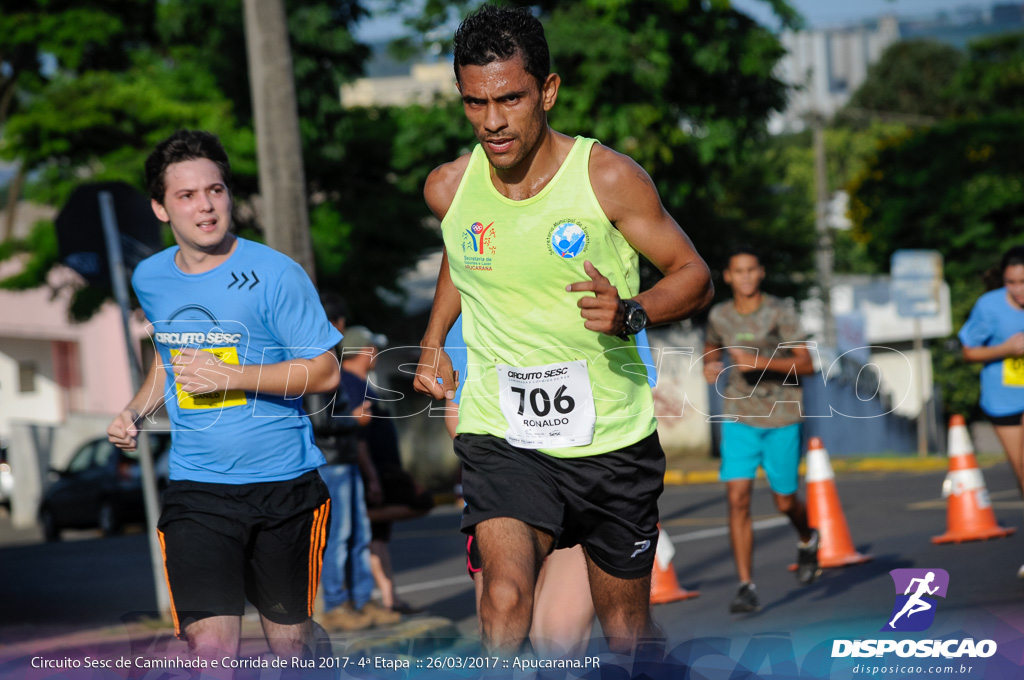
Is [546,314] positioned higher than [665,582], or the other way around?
[546,314]

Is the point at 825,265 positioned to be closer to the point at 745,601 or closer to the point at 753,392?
the point at 753,392

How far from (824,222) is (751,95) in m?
9.69

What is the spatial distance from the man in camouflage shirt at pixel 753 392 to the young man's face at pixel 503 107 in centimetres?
387

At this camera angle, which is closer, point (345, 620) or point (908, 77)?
point (345, 620)

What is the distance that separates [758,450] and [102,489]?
12746mm

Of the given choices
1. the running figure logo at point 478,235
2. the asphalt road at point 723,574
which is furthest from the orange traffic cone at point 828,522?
the running figure logo at point 478,235

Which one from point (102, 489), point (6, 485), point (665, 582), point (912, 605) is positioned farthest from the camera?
point (6, 485)

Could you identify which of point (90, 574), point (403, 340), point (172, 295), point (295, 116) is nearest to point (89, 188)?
point (295, 116)

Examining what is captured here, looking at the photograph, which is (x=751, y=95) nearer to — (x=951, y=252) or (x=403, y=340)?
(x=403, y=340)

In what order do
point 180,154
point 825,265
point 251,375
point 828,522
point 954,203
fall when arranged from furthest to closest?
point 954,203, point 825,265, point 828,522, point 180,154, point 251,375

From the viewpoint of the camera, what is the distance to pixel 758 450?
7.62 meters

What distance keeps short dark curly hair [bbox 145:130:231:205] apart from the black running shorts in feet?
4.62

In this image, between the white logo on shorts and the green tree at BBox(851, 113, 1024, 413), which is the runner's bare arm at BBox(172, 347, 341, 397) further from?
the green tree at BBox(851, 113, 1024, 413)

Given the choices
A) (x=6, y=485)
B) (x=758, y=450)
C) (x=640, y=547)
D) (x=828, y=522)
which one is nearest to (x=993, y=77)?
(x=6, y=485)
